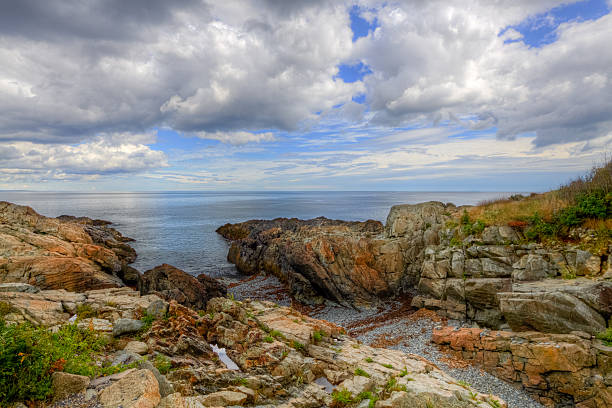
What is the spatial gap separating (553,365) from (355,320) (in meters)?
12.4

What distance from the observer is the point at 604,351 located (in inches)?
463

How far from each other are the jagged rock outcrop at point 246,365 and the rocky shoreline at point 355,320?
5 centimetres

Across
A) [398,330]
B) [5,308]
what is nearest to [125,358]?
[5,308]

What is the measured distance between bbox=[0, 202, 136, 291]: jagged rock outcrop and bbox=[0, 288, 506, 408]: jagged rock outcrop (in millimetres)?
5290

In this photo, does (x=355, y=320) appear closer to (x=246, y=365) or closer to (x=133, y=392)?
(x=246, y=365)

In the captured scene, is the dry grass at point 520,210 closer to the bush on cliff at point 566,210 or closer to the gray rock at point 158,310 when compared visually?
the bush on cliff at point 566,210

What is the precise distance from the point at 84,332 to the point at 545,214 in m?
25.1

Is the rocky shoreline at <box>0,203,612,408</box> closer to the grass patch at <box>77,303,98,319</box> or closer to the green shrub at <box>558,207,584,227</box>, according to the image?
the grass patch at <box>77,303,98,319</box>

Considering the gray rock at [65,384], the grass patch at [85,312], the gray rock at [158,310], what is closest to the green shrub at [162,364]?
the gray rock at [65,384]

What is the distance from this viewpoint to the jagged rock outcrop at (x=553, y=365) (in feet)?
37.9

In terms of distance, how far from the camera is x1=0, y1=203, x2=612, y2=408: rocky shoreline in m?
8.67

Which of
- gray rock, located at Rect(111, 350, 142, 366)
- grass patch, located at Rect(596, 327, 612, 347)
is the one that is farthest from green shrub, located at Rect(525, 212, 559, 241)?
gray rock, located at Rect(111, 350, 142, 366)

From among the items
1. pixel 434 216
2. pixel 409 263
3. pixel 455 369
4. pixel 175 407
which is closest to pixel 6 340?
pixel 175 407

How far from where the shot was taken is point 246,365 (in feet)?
32.0
